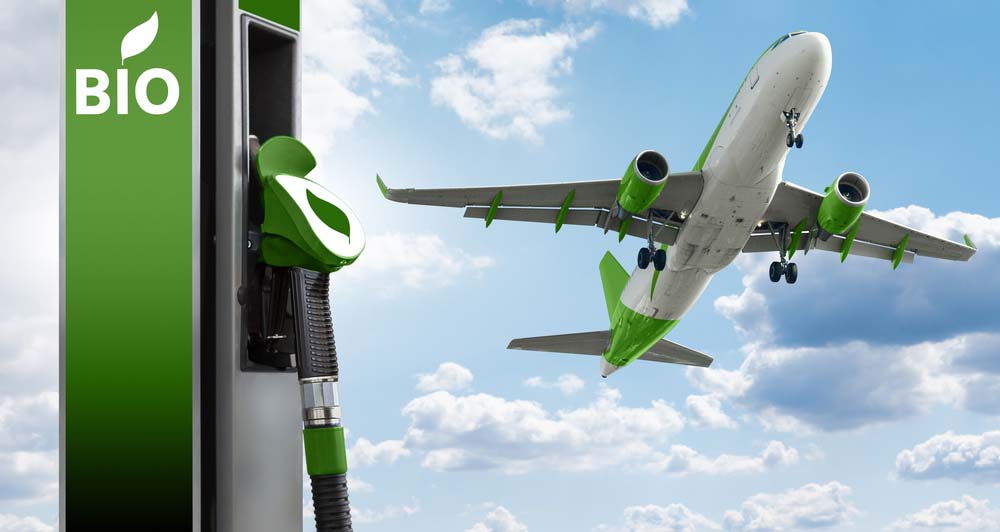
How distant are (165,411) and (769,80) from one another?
11.6m

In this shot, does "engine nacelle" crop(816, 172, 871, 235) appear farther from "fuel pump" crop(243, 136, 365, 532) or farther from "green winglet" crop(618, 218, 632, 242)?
"fuel pump" crop(243, 136, 365, 532)

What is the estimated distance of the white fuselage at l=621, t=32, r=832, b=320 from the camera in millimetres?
12117

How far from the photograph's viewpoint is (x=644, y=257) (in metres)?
14.6

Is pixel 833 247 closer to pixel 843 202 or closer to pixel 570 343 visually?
pixel 843 202

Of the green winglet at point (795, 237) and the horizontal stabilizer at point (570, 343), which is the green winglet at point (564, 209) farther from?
the horizontal stabilizer at point (570, 343)

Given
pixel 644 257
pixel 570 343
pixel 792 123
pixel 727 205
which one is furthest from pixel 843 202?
pixel 570 343

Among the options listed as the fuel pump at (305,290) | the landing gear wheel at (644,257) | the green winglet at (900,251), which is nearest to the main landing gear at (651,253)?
the landing gear wheel at (644,257)

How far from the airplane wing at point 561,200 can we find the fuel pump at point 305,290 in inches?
464

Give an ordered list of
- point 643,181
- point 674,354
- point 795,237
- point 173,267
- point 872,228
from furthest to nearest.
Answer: point 674,354 < point 872,228 < point 795,237 < point 643,181 < point 173,267

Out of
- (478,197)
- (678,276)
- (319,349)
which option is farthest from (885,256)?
(319,349)

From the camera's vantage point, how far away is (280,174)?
6.50 feet

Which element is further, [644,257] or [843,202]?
[644,257]

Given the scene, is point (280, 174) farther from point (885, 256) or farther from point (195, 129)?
point (885, 256)

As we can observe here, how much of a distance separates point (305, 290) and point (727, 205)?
1229cm
